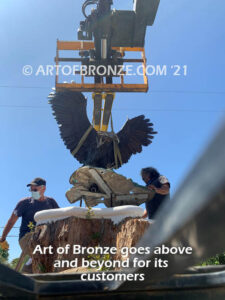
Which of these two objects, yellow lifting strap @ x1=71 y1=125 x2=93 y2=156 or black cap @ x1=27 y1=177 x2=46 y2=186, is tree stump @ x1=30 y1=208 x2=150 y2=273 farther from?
yellow lifting strap @ x1=71 y1=125 x2=93 y2=156

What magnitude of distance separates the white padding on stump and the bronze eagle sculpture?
174 centimetres

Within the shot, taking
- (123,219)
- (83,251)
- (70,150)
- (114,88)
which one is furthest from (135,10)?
(83,251)

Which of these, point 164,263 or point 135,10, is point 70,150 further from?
point 164,263

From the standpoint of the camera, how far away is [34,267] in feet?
11.6

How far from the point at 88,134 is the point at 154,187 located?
2.28 m

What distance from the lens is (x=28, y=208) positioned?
3.91 metres

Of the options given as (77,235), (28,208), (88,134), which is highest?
(88,134)

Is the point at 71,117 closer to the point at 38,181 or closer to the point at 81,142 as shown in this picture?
the point at 81,142

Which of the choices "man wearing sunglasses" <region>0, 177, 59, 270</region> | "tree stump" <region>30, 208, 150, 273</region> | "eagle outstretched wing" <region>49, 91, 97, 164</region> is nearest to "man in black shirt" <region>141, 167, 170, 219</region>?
"tree stump" <region>30, 208, 150, 273</region>

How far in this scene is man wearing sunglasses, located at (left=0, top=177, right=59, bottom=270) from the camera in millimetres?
3842

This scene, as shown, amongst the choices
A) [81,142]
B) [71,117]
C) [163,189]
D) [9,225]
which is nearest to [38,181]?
[9,225]

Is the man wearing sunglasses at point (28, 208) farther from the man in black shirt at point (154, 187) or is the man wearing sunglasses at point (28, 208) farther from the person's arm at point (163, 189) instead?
the person's arm at point (163, 189)

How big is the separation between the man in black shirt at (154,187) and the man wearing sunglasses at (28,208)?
1.38 metres

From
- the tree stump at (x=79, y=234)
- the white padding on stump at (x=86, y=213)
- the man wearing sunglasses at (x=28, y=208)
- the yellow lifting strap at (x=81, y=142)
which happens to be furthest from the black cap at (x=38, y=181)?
the yellow lifting strap at (x=81, y=142)
